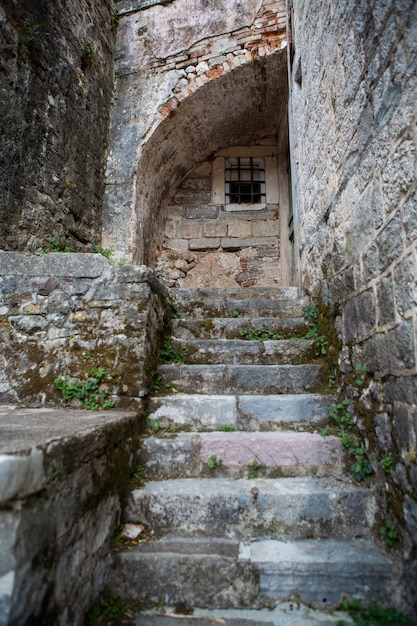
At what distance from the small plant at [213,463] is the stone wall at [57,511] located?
1.36ft

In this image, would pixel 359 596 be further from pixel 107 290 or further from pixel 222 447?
pixel 107 290

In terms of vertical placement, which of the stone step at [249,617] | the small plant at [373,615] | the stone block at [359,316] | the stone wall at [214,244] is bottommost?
the stone step at [249,617]

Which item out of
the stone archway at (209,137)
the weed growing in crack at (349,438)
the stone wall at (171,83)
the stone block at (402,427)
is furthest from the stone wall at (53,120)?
the stone block at (402,427)

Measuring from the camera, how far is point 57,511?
1145 mm

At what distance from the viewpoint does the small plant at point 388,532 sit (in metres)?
1.47

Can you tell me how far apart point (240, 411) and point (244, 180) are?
5155 millimetres

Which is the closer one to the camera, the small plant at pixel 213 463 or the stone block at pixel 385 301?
the stone block at pixel 385 301

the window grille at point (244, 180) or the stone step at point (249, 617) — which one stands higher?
the window grille at point (244, 180)

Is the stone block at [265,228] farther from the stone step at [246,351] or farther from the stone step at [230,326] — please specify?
the stone step at [246,351]

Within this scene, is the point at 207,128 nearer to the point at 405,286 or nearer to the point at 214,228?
the point at 214,228

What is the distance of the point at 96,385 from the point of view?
2.16 m

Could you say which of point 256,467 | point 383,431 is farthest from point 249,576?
point 383,431

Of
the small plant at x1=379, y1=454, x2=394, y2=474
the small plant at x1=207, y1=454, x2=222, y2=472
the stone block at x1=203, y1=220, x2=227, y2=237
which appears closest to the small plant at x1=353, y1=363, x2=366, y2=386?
the small plant at x1=379, y1=454, x2=394, y2=474

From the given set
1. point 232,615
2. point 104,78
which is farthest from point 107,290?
point 104,78
